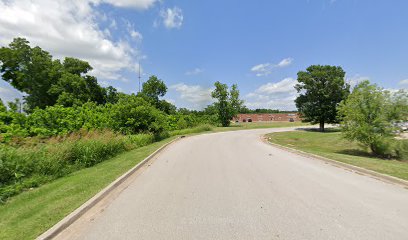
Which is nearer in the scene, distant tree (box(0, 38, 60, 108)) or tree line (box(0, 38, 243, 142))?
tree line (box(0, 38, 243, 142))

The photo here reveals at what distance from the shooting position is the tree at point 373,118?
1712cm

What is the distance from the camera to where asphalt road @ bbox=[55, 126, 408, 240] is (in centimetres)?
405

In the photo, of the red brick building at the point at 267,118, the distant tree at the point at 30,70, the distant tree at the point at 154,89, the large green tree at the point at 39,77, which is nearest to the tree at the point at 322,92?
the distant tree at the point at 154,89

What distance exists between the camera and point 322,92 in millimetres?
40156

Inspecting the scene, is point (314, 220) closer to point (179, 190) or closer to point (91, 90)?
point (179, 190)

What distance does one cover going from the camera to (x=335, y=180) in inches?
303

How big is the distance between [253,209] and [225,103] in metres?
57.4

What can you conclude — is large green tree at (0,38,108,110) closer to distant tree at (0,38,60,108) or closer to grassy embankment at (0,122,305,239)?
distant tree at (0,38,60,108)

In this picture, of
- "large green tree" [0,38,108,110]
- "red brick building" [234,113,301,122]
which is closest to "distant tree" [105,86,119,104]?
"large green tree" [0,38,108,110]

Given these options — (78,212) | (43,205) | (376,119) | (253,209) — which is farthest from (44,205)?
(376,119)

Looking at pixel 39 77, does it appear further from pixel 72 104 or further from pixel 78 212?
pixel 78 212

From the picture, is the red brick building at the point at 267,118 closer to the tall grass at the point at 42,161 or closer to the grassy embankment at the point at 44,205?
the tall grass at the point at 42,161

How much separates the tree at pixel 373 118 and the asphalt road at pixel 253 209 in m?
11.2

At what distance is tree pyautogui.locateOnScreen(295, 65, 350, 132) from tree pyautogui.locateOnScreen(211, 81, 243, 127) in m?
21.0
